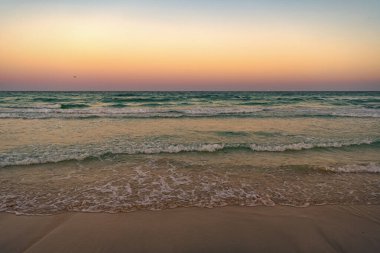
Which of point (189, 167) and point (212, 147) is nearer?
point (189, 167)

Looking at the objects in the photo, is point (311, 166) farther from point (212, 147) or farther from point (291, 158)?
point (212, 147)

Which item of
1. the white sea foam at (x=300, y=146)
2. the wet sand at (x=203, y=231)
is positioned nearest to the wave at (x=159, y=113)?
the white sea foam at (x=300, y=146)

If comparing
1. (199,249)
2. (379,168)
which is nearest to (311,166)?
(379,168)

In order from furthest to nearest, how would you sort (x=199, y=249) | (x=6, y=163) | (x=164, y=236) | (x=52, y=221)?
(x=6, y=163) < (x=52, y=221) < (x=164, y=236) < (x=199, y=249)

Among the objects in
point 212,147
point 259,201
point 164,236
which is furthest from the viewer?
point 212,147

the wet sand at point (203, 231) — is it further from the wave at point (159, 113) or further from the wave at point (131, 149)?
the wave at point (159, 113)

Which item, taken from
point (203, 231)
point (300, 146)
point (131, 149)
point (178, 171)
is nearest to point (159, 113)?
point (131, 149)

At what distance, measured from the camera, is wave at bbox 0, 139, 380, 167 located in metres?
8.13

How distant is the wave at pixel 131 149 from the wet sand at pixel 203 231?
11.9 feet

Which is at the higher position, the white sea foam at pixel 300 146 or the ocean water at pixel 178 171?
the white sea foam at pixel 300 146

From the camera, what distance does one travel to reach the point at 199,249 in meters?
3.66

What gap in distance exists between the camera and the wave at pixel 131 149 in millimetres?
8133

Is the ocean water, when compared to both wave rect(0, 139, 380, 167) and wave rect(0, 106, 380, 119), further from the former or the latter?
wave rect(0, 106, 380, 119)

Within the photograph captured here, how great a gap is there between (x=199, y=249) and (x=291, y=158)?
19.9 ft
